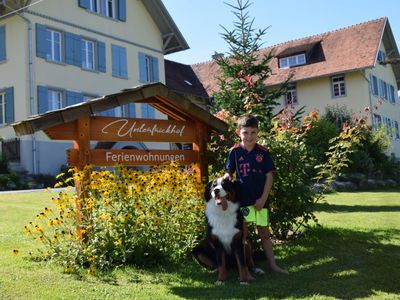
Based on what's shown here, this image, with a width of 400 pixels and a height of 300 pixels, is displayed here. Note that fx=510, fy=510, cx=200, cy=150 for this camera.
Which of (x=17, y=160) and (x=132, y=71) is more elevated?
(x=132, y=71)

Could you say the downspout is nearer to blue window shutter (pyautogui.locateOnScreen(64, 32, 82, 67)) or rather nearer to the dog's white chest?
blue window shutter (pyautogui.locateOnScreen(64, 32, 82, 67))

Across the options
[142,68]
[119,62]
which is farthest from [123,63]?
[142,68]

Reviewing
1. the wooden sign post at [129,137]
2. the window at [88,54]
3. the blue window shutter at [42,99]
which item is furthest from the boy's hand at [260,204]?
the window at [88,54]

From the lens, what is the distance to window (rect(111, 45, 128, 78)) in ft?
83.6

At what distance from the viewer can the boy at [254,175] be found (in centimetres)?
575

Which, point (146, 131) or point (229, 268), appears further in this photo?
point (146, 131)

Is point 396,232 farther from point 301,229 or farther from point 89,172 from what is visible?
point 89,172

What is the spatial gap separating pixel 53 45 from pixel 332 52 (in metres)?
19.0

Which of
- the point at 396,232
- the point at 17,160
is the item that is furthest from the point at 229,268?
the point at 17,160

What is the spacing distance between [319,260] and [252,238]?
94cm

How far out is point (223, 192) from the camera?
5223mm

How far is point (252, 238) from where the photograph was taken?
267 inches

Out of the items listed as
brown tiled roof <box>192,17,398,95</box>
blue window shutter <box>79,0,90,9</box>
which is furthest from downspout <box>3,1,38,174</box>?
brown tiled roof <box>192,17,398,95</box>

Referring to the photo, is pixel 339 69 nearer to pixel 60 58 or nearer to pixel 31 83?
pixel 60 58
